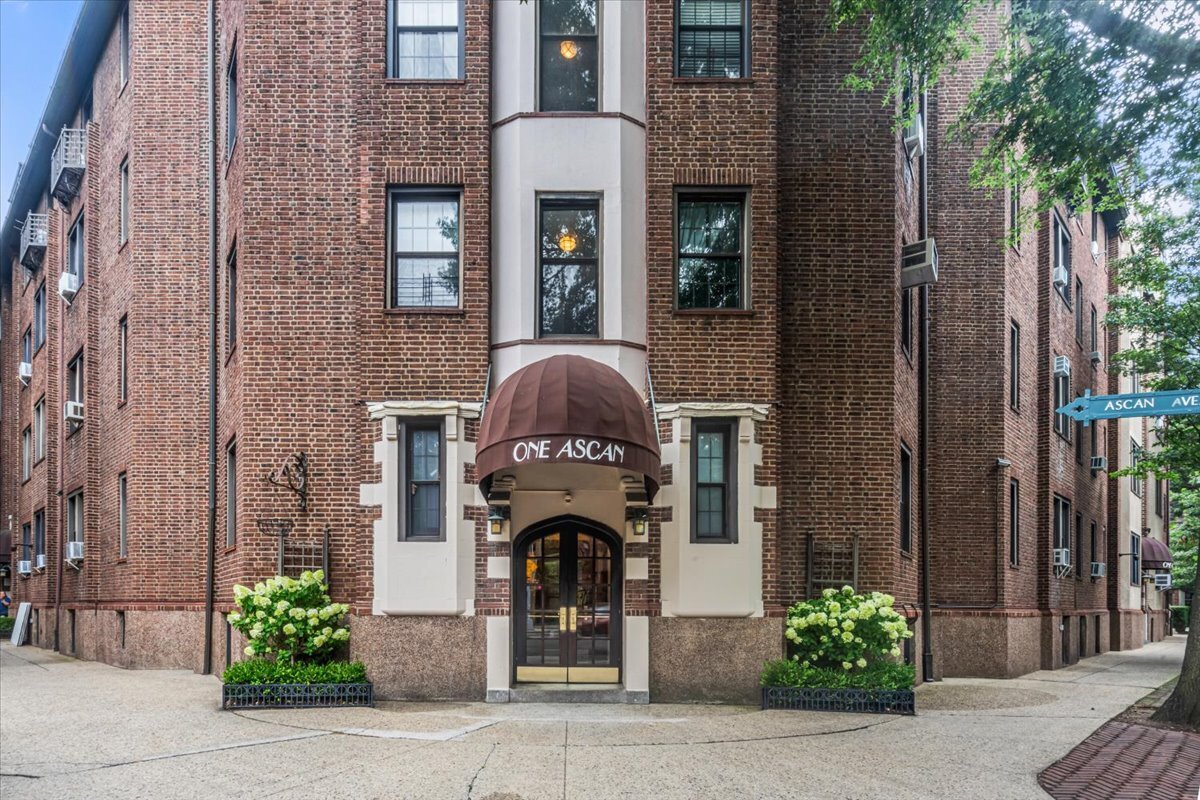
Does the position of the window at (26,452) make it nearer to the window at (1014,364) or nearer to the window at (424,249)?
the window at (424,249)

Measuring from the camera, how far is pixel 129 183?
2236cm

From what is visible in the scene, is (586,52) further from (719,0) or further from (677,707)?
(677,707)

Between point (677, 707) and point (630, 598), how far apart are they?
155 centimetres

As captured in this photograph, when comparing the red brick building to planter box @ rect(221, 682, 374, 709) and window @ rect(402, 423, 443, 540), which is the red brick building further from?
planter box @ rect(221, 682, 374, 709)

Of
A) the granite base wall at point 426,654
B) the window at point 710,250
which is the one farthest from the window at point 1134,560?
the granite base wall at point 426,654

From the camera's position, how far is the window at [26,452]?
34406 mm

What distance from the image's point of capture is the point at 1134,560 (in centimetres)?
3738

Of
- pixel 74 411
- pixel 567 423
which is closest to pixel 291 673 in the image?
pixel 567 423

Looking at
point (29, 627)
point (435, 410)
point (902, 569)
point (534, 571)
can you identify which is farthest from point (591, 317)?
point (29, 627)

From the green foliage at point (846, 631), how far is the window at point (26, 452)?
28.1m

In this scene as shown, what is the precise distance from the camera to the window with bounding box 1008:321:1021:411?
72.6 ft

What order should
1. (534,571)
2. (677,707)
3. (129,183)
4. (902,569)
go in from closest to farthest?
(677,707) → (534,571) → (902,569) → (129,183)

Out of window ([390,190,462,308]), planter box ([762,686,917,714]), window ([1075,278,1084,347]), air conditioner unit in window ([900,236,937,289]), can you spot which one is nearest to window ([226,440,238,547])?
window ([390,190,462,308])

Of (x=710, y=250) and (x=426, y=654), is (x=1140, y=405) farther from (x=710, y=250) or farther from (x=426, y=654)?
(x=426, y=654)
